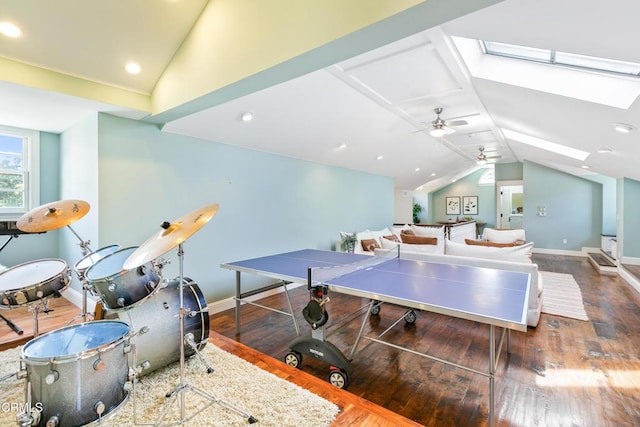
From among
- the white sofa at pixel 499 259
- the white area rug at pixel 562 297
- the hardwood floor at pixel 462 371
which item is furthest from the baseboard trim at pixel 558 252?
the white sofa at pixel 499 259

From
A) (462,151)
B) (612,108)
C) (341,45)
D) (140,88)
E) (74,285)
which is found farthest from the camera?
(462,151)

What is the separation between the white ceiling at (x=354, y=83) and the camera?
5.56ft

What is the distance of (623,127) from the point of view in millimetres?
→ 2773

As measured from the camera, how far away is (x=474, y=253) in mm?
3879

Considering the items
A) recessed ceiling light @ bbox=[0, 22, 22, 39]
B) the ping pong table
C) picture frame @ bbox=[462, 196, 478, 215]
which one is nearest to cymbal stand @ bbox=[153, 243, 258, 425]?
the ping pong table

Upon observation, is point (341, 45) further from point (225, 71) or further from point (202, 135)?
point (202, 135)

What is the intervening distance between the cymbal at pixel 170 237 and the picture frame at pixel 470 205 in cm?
1208

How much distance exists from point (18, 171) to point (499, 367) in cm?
586

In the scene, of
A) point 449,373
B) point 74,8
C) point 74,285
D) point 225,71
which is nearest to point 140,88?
point 74,8

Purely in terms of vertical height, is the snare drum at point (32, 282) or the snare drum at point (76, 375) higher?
the snare drum at point (32, 282)

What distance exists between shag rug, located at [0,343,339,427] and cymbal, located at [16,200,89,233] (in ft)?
3.56

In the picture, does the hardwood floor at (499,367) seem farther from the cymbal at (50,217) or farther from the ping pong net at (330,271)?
the cymbal at (50,217)

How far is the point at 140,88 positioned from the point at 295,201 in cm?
275

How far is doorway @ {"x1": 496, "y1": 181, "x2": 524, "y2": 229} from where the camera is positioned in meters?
10.1
